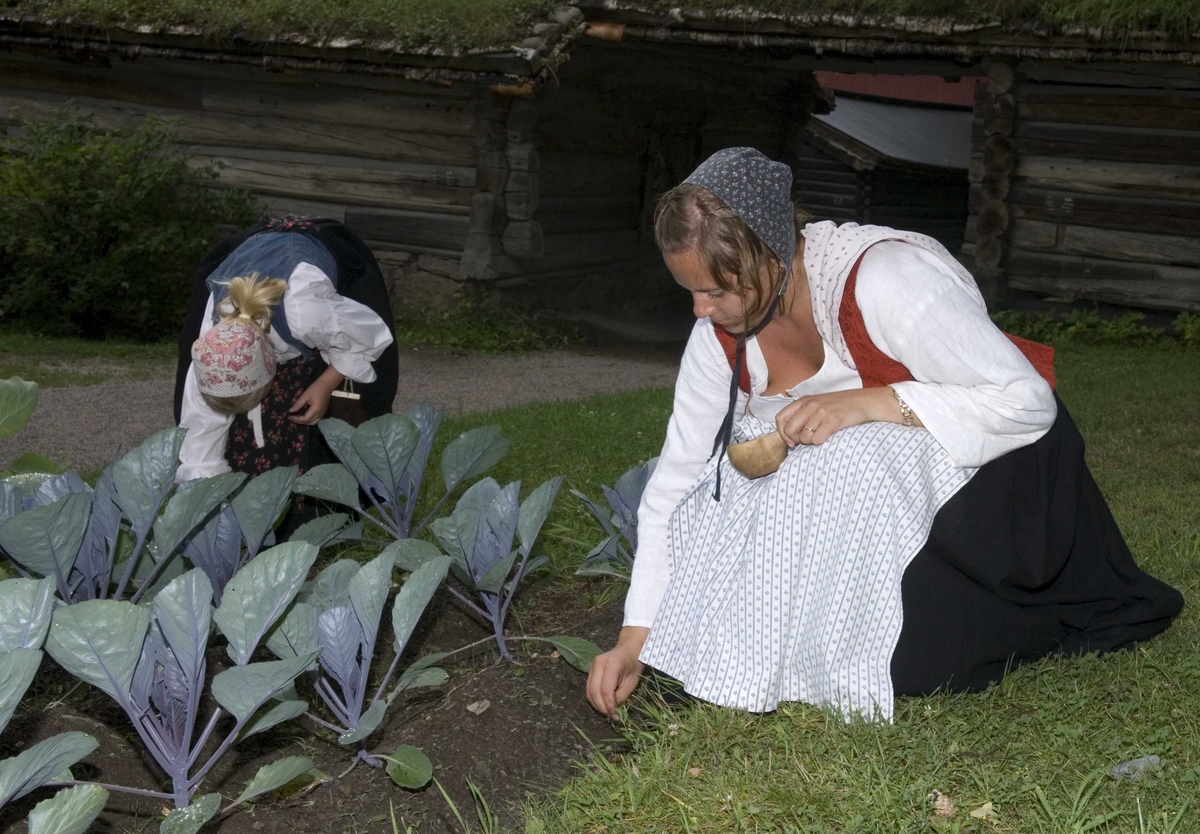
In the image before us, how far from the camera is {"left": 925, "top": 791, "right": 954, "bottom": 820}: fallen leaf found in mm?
1824

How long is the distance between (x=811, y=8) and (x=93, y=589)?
23.8 ft

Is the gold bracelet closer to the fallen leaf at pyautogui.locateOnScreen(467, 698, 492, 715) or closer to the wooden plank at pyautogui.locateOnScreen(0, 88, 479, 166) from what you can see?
the fallen leaf at pyautogui.locateOnScreen(467, 698, 492, 715)

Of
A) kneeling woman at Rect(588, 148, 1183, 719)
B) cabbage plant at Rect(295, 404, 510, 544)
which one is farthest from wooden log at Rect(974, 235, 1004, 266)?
kneeling woman at Rect(588, 148, 1183, 719)

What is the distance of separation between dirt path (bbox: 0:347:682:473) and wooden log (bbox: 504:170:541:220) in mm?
1085

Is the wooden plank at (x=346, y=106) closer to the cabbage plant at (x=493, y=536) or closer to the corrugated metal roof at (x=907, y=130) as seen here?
the cabbage plant at (x=493, y=536)

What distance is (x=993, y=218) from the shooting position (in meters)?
9.25

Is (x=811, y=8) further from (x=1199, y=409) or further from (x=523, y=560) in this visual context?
(x=523, y=560)

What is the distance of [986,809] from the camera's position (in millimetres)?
1831

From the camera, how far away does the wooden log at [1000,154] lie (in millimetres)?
9141

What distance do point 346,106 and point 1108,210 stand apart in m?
5.84

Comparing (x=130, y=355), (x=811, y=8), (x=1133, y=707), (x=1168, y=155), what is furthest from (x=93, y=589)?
(x=1168, y=155)

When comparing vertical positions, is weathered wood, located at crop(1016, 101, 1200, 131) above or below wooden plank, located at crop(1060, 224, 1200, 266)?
above

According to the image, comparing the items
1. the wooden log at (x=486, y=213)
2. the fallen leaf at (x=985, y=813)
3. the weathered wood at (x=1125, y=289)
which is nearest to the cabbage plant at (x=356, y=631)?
the fallen leaf at (x=985, y=813)

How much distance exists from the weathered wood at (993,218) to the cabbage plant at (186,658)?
8.28 meters
